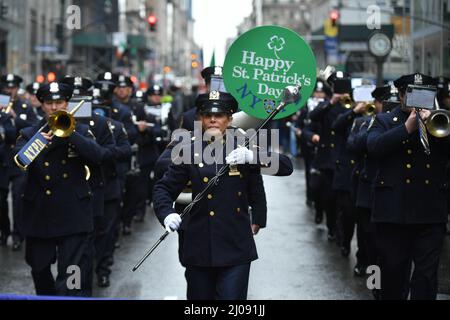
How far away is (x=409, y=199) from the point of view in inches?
299

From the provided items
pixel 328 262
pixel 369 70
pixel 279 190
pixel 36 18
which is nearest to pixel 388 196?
pixel 328 262

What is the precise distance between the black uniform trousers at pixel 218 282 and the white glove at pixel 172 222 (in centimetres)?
52

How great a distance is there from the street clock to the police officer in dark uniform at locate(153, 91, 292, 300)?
14.2 meters

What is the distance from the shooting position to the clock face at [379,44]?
67.4 ft

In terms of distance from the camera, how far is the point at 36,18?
165 ft

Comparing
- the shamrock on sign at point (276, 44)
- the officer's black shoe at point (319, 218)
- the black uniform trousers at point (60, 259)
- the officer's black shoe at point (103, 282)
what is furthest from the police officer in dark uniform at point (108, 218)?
the officer's black shoe at point (319, 218)

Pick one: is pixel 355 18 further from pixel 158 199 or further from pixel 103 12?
pixel 158 199

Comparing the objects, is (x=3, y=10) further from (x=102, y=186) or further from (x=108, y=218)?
(x=102, y=186)

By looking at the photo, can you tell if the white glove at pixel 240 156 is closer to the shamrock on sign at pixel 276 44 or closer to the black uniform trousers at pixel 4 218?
the shamrock on sign at pixel 276 44

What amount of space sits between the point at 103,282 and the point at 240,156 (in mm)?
4193

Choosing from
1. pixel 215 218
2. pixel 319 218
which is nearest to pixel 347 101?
pixel 319 218

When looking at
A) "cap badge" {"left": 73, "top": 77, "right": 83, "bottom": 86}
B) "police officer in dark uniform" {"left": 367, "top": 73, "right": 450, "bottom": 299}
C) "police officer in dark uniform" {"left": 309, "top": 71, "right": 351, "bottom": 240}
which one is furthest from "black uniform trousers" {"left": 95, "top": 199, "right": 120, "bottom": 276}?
"police officer in dark uniform" {"left": 367, "top": 73, "right": 450, "bottom": 299}

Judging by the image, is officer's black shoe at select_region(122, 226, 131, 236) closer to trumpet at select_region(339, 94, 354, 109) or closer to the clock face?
trumpet at select_region(339, 94, 354, 109)
